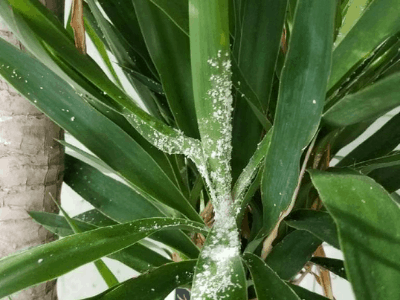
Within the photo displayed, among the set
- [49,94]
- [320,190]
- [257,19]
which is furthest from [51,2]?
[320,190]

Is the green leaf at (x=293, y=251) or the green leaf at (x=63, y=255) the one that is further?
the green leaf at (x=293, y=251)

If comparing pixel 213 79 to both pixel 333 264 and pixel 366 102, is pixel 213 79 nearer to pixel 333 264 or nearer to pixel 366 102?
pixel 366 102

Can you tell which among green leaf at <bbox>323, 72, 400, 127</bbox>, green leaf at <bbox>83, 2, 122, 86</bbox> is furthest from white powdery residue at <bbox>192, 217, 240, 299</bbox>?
green leaf at <bbox>83, 2, 122, 86</bbox>

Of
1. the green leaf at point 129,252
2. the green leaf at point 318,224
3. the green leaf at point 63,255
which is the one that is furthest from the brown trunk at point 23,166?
the green leaf at point 318,224

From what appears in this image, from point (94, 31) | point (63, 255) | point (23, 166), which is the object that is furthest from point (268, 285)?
point (94, 31)

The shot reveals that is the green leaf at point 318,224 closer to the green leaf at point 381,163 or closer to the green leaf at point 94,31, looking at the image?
the green leaf at point 381,163
